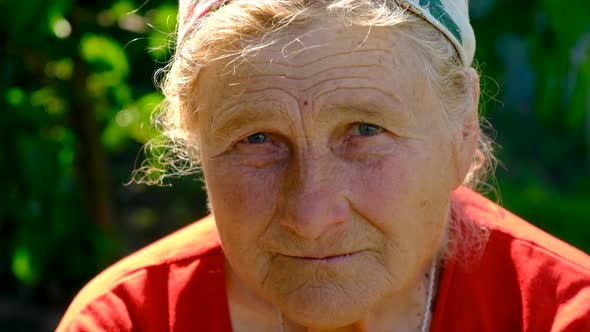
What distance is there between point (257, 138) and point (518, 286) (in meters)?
0.75

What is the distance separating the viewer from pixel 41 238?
3.57m

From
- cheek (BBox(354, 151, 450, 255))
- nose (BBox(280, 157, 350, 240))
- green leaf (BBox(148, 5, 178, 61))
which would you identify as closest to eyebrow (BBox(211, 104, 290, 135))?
nose (BBox(280, 157, 350, 240))

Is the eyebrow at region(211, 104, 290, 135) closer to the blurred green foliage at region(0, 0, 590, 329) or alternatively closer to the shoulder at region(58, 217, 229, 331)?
the shoulder at region(58, 217, 229, 331)

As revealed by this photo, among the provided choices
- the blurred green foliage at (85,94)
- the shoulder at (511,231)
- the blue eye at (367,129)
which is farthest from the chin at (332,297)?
the blurred green foliage at (85,94)

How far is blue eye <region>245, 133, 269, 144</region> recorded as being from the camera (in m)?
2.19

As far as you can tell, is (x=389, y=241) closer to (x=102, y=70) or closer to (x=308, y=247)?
(x=308, y=247)

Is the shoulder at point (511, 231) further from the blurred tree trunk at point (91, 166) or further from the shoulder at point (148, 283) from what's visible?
the blurred tree trunk at point (91, 166)

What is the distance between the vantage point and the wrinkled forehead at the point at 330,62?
80.7 inches

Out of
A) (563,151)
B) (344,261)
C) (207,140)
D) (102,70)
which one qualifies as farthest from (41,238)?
(563,151)

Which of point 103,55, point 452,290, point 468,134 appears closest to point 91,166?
point 103,55

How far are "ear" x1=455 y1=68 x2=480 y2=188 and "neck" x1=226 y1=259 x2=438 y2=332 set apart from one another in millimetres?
322

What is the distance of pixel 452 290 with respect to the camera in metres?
2.50

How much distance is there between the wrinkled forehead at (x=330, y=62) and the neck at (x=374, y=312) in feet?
2.06

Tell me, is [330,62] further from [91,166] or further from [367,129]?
[91,166]
